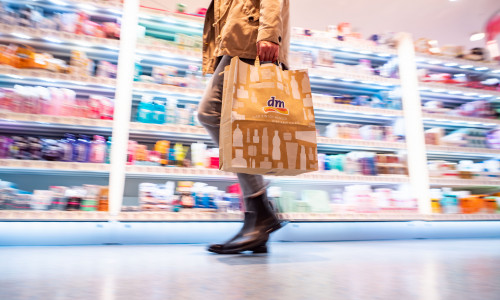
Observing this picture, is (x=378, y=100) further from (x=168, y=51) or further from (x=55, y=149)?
(x=55, y=149)

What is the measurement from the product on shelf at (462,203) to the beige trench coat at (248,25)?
235cm

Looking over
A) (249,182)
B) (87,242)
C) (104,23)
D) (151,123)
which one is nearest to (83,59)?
(104,23)

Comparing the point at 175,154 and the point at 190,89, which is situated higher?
the point at 190,89

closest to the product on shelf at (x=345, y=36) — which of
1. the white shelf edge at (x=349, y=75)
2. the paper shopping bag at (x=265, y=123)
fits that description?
the white shelf edge at (x=349, y=75)

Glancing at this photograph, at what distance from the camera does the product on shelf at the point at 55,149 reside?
2.05m

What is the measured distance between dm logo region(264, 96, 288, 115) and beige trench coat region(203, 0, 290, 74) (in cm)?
31

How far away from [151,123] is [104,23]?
913 mm

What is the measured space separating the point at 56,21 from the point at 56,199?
139 centimetres

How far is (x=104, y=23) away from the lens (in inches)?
96.9

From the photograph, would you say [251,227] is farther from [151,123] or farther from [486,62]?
[486,62]

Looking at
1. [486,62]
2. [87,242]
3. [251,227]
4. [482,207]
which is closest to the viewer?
[251,227]

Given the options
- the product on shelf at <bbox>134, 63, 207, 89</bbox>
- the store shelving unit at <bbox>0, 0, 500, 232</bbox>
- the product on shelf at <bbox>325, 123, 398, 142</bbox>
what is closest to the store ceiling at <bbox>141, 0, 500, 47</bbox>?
the store shelving unit at <bbox>0, 0, 500, 232</bbox>

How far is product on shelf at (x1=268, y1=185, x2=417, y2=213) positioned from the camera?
2.50m

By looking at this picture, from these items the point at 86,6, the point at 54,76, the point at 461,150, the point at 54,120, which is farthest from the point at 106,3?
the point at 461,150
